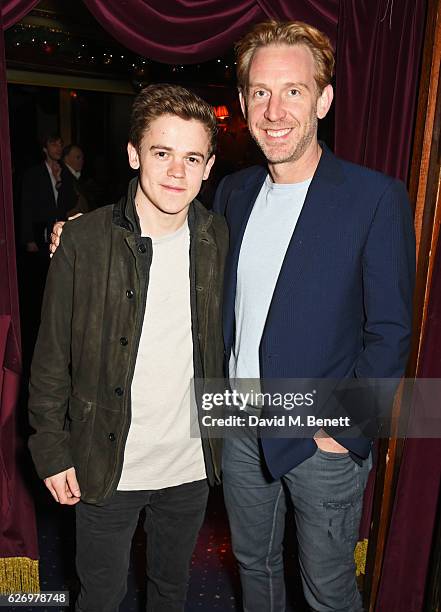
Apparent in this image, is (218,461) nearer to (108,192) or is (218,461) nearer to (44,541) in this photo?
(44,541)

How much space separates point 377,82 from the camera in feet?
8.18

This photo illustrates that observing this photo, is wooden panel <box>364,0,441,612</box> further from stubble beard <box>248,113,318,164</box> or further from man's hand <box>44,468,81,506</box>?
man's hand <box>44,468,81,506</box>

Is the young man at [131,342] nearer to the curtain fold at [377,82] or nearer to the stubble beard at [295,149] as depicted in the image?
the stubble beard at [295,149]

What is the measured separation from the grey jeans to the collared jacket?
39cm

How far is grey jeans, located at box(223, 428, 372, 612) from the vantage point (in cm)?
177

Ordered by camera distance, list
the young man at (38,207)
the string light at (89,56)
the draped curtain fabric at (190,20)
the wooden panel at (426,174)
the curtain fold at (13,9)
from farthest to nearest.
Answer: the string light at (89,56) < the young man at (38,207) < the draped curtain fabric at (190,20) < the curtain fold at (13,9) < the wooden panel at (426,174)

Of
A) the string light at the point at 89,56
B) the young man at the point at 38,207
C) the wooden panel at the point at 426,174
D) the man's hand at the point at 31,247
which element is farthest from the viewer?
the string light at the point at 89,56

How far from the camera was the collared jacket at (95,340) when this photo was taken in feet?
5.59

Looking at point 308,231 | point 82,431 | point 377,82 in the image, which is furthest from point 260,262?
point 377,82

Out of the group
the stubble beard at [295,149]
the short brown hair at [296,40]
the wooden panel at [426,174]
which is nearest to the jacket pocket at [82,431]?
the stubble beard at [295,149]

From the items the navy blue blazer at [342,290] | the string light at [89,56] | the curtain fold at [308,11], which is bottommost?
the navy blue blazer at [342,290]

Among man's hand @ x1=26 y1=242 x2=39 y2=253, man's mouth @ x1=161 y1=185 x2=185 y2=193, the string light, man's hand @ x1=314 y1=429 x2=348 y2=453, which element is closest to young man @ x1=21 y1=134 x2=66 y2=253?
man's hand @ x1=26 y1=242 x2=39 y2=253

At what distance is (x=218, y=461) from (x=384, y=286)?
2.26 feet

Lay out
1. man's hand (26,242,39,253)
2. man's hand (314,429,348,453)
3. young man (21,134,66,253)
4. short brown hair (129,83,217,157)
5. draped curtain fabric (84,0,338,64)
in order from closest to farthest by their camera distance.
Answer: short brown hair (129,83,217,157) < man's hand (314,429,348,453) < draped curtain fabric (84,0,338,64) < man's hand (26,242,39,253) < young man (21,134,66,253)
